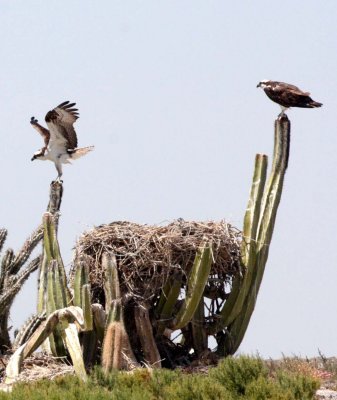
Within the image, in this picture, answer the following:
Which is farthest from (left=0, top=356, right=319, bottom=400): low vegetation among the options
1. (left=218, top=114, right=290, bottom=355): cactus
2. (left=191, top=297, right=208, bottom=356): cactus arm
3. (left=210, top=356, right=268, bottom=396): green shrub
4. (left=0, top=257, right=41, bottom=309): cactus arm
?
(left=0, top=257, right=41, bottom=309): cactus arm

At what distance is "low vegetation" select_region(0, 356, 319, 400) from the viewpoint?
18.9m

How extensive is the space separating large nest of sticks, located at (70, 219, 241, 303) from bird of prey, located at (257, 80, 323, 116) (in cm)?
194

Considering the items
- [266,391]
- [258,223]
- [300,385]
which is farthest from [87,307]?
[300,385]

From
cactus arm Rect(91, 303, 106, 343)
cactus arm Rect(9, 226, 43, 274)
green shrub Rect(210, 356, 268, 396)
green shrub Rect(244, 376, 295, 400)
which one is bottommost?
green shrub Rect(244, 376, 295, 400)

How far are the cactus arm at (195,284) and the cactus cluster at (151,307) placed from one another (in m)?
0.01

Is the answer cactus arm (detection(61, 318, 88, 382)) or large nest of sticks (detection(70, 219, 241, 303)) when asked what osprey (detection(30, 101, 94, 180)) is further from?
cactus arm (detection(61, 318, 88, 382))

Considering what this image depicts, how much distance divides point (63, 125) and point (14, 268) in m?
3.05

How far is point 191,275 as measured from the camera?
22422 mm

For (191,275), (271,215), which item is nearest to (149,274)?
(191,275)

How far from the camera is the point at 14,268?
23.9 meters

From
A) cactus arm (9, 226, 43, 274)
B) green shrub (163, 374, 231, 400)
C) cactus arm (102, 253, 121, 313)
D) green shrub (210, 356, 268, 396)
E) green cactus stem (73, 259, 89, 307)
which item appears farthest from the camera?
cactus arm (9, 226, 43, 274)

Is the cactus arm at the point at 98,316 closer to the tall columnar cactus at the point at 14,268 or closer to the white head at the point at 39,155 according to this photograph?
the tall columnar cactus at the point at 14,268

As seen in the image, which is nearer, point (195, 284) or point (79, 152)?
point (195, 284)

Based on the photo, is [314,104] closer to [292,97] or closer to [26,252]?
[292,97]
